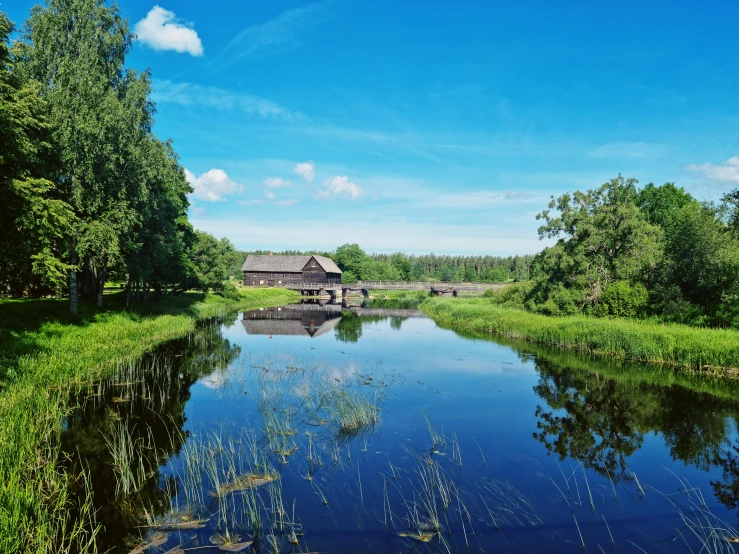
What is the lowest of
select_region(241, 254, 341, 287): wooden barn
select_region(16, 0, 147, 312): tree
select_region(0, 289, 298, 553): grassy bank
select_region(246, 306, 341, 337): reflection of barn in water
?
select_region(246, 306, 341, 337): reflection of barn in water

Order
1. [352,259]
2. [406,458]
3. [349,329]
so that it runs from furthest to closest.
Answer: [352,259]
[349,329]
[406,458]

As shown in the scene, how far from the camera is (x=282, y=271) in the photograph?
92.3m

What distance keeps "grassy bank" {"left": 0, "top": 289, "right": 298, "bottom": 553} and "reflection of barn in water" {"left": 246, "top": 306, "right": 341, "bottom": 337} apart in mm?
6396

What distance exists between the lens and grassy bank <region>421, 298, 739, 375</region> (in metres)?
21.8

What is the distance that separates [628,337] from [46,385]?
92.7ft

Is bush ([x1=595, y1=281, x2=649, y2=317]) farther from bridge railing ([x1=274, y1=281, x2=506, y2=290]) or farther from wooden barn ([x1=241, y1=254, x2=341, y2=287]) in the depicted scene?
wooden barn ([x1=241, y1=254, x2=341, y2=287])

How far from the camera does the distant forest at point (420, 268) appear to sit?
4759 inches

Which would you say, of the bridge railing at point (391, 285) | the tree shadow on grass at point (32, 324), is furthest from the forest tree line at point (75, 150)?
the bridge railing at point (391, 285)

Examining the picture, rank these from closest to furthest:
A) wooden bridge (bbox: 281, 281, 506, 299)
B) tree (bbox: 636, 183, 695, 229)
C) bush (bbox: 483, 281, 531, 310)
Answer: bush (bbox: 483, 281, 531, 310), tree (bbox: 636, 183, 695, 229), wooden bridge (bbox: 281, 281, 506, 299)

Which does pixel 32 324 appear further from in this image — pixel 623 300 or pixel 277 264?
pixel 277 264

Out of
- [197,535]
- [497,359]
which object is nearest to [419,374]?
[497,359]

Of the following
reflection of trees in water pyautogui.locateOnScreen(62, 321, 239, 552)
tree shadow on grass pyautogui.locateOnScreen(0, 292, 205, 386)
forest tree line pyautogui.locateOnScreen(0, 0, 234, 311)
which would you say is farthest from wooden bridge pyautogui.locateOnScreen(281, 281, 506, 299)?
reflection of trees in water pyautogui.locateOnScreen(62, 321, 239, 552)

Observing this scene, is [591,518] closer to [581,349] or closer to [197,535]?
[197,535]

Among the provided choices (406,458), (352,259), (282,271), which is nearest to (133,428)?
(406,458)
